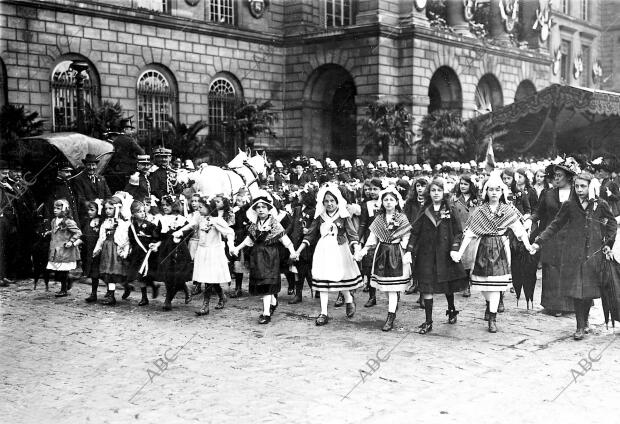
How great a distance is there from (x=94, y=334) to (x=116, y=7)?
1754 centimetres

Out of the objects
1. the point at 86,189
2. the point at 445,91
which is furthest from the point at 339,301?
the point at 445,91

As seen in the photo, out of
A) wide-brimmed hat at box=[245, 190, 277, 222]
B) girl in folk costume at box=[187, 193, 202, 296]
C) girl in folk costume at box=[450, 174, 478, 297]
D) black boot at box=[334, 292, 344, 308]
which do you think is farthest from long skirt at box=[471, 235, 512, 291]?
girl in folk costume at box=[187, 193, 202, 296]

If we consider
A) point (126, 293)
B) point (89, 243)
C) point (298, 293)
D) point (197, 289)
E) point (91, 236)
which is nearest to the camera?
point (298, 293)

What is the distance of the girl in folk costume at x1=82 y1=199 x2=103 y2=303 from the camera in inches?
442

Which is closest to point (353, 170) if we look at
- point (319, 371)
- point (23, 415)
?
point (319, 371)

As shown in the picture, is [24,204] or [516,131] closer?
[24,204]

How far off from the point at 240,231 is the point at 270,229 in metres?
2.32

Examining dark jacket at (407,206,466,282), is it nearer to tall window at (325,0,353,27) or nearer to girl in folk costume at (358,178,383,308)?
girl in folk costume at (358,178,383,308)

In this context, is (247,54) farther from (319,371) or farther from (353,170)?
(319,371)

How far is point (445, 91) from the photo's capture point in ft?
103

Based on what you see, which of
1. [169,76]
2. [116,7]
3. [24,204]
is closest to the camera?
Answer: [24,204]

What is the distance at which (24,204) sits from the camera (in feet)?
43.3

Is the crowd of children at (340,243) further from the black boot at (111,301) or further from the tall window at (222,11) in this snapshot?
the tall window at (222,11)

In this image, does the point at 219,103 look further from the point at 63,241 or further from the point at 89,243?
the point at 63,241
